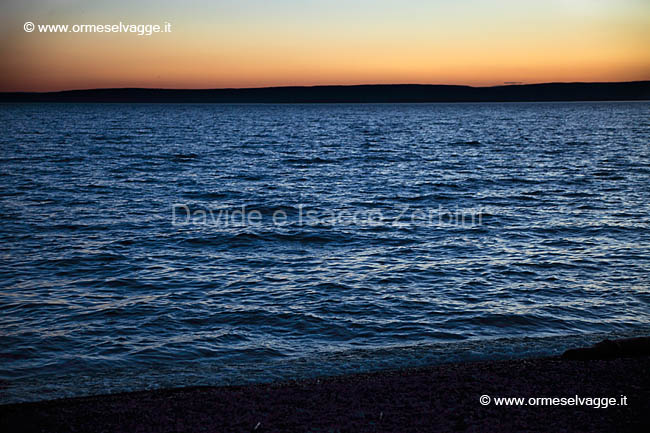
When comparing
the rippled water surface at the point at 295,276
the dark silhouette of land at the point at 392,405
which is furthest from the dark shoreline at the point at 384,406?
the rippled water surface at the point at 295,276

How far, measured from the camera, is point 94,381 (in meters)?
9.48

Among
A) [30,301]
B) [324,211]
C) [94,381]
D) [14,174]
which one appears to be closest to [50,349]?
[94,381]

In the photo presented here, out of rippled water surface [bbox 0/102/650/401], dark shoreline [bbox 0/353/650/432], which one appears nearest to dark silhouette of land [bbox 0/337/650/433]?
dark shoreline [bbox 0/353/650/432]

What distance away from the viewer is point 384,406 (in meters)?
7.23

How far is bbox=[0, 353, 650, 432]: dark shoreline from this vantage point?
6.70 metres

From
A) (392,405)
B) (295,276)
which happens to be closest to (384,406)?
(392,405)

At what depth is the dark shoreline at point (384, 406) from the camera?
22.0 ft

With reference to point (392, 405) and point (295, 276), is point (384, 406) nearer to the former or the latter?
point (392, 405)

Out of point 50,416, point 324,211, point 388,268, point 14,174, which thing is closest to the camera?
point 50,416

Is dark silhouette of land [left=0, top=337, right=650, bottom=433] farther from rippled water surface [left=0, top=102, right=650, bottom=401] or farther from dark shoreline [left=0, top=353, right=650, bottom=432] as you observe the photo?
rippled water surface [left=0, top=102, right=650, bottom=401]

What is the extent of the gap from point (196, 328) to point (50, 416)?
5.05 m

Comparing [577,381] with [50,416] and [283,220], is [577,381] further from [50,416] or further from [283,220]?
[283,220]

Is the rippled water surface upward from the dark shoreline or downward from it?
downward

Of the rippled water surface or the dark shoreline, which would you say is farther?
the rippled water surface
